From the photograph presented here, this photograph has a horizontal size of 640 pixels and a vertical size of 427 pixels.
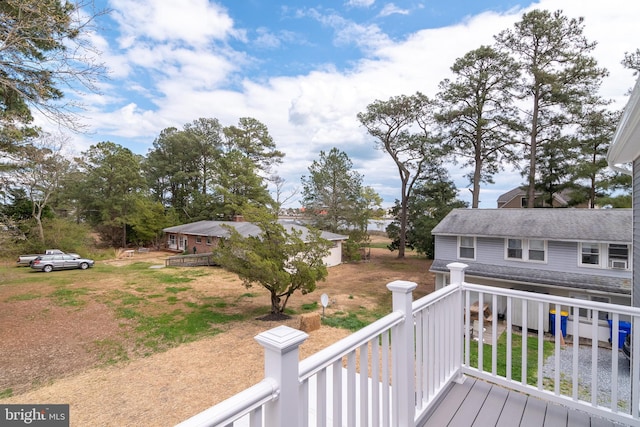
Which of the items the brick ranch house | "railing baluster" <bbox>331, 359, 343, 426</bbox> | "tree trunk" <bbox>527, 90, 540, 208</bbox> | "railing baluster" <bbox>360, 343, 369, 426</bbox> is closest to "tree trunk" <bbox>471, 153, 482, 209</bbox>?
"tree trunk" <bbox>527, 90, 540, 208</bbox>

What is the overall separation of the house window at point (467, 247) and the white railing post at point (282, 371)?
12222 mm

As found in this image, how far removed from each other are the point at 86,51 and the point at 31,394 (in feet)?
19.4

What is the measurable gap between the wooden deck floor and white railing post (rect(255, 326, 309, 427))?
1.74 meters

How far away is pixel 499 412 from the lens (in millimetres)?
2432

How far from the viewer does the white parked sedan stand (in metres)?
15.2

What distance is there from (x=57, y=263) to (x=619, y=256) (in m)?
23.7

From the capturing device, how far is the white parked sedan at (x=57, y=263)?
15152 millimetres

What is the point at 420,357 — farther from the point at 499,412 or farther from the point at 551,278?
the point at 551,278

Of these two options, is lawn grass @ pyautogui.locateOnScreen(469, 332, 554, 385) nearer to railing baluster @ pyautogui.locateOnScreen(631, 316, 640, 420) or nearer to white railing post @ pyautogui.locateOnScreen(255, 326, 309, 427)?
railing baluster @ pyautogui.locateOnScreen(631, 316, 640, 420)

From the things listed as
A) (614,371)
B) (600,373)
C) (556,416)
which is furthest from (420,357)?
(600,373)

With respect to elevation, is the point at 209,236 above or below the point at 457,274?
below

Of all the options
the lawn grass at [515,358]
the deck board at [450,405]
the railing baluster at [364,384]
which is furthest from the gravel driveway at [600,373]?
the railing baluster at [364,384]

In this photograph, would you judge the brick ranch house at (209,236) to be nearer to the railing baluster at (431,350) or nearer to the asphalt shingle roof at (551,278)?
the asphalt shingle roof at (551,278)

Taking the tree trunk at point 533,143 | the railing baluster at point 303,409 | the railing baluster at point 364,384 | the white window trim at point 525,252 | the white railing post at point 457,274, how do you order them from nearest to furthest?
the railing baluster at point 303,409 → the railing baluster at point 364,384 → the white railing post at point 457,274 → the white window trim at point 525,252 → the tree trunk at point 533,143
